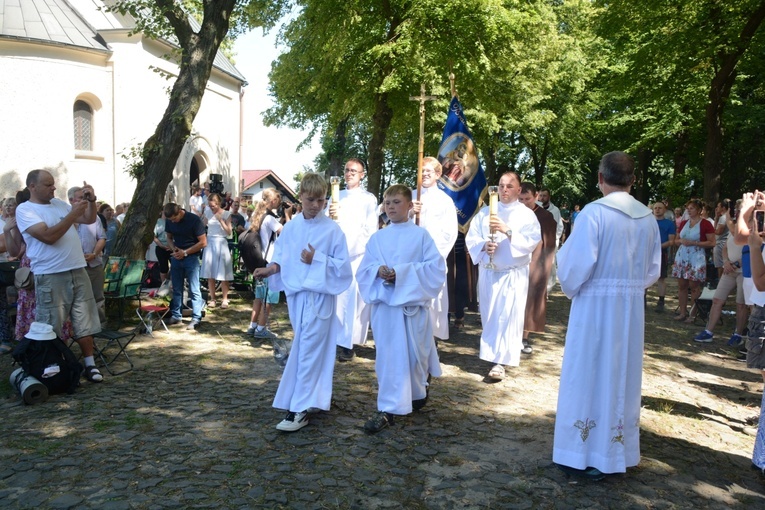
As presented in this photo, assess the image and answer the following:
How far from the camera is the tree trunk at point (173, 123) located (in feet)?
33.5

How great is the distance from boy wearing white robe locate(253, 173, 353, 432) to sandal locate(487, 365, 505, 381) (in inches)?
86.8

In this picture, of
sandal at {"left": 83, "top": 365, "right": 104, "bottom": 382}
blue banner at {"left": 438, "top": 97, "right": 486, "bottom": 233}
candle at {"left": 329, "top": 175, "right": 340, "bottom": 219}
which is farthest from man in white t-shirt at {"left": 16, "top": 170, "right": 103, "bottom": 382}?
blue banner at {"left": 438, "top": 97, "right": 486, "bottom": 233}

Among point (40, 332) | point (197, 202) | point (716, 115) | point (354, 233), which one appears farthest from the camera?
point (197, 202)

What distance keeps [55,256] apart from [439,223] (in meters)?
4.13

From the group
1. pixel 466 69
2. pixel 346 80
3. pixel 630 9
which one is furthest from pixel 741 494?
pixel 630 9

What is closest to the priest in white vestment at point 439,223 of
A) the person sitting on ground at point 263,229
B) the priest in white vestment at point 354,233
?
the priest in white vestment at point 354,233

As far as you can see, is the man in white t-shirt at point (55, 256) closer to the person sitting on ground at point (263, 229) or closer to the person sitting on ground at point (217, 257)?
the person sitting on ground at point (263, 229)

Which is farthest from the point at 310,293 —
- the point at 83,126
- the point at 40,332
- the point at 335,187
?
the point at 83,126

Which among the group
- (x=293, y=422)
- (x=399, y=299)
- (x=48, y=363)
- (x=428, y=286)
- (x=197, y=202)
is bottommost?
(x=293, y=422)

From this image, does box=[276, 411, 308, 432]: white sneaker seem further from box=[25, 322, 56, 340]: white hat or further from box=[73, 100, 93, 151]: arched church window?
box=[73, 100, 93, 151]: arched church window

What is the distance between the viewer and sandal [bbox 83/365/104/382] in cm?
660

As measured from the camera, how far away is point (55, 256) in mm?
6277

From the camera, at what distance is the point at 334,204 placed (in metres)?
7.18

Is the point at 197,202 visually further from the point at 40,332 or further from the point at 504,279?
the point at 504,279
